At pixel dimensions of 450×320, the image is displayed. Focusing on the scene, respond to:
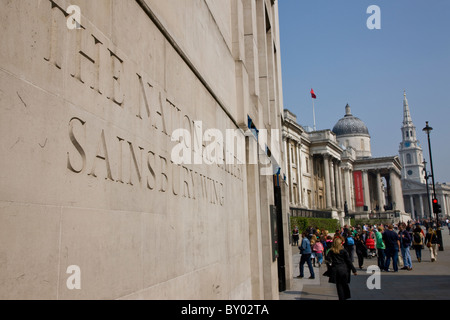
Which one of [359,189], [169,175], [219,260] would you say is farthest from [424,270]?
[359,189]

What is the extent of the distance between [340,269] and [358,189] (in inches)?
3548

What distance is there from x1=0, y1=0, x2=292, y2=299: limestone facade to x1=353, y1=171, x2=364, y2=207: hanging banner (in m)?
90.3

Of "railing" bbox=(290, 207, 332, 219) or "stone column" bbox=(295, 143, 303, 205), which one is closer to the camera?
"railing" bbox=(290, 207, 332, 219)

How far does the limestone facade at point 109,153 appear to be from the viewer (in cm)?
230

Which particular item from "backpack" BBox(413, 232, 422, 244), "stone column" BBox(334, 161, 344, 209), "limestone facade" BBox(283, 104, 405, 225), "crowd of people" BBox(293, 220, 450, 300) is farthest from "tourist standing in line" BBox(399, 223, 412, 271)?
"stone column" BBox(334, 161, 344, 209)

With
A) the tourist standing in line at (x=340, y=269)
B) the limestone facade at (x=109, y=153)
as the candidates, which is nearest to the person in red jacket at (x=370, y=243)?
the tourist standing in line at (x=340, y=269)

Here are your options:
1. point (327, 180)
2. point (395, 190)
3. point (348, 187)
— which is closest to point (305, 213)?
point (327, 180)

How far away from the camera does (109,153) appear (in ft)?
10.5

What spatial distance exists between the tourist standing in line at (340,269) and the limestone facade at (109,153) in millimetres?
3636

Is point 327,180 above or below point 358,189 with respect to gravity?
below

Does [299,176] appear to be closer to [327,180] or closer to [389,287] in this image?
[327,180]

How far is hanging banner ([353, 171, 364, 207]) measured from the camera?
9181 centimetres

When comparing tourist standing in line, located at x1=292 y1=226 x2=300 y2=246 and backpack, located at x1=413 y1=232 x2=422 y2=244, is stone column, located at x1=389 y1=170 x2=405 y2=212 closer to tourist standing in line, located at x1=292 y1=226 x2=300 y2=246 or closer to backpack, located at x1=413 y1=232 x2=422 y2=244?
tourist standing in line, located at x1=292 y1=226 x2=300 y2=246

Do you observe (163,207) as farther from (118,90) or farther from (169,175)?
(118,90)
